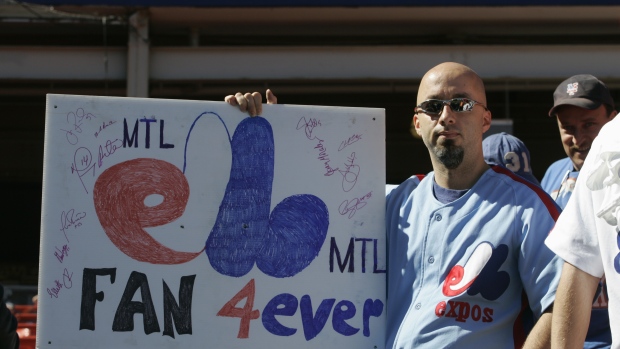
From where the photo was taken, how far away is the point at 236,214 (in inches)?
122

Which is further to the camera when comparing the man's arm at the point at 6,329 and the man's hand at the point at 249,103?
the man's arm at the point at 6,329

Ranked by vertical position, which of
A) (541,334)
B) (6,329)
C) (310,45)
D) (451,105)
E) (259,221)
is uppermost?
(310,45)

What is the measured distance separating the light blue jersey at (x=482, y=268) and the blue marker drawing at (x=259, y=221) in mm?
409

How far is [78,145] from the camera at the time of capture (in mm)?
3070

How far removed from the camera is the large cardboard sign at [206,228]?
302 cm

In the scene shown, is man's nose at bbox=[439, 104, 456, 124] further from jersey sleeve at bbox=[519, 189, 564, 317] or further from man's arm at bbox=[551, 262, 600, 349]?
man's arm at bbox=[551, 262, 600, 349]

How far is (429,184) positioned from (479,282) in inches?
18.2

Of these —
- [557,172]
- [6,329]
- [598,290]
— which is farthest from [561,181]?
[6,329]
